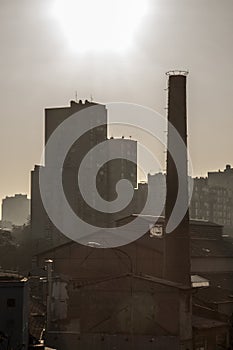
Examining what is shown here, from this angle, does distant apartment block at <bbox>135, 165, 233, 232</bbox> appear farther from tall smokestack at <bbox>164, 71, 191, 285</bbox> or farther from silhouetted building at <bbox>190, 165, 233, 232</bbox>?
tall smokestack at <bbox>164, 71, 191, 285</bbox>

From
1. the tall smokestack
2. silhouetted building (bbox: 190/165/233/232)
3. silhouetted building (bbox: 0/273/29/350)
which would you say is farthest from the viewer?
silhouetted building (bbox: 190/165/233/232)

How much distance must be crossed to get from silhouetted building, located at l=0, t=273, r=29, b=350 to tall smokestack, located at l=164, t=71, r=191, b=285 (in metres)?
10.8

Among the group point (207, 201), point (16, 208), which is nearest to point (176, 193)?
point (207, 201)

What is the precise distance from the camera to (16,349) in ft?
67.9

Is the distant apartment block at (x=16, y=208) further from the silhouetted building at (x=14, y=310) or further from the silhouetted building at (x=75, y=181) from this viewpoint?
the silhouetted building at (x=14, y=310)

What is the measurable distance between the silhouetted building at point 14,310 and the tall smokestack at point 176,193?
10.8m

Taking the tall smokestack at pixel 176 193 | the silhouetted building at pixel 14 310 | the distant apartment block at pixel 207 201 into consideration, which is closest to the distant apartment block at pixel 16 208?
the distant apartment block at pixel 207 201

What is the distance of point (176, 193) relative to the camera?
3192 centimetres

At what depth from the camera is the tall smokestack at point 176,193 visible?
30.8m

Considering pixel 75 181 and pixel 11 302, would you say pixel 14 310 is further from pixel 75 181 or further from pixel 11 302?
pixel 75 181

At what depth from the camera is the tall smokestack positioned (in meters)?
30.8

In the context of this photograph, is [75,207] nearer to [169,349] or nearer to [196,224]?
[196,224]

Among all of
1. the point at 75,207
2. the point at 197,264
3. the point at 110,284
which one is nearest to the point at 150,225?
the point at 197,264

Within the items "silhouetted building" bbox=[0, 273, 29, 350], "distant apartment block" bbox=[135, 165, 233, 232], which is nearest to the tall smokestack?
"silhouetted building" bbox=[0, 273, 29, 350]
